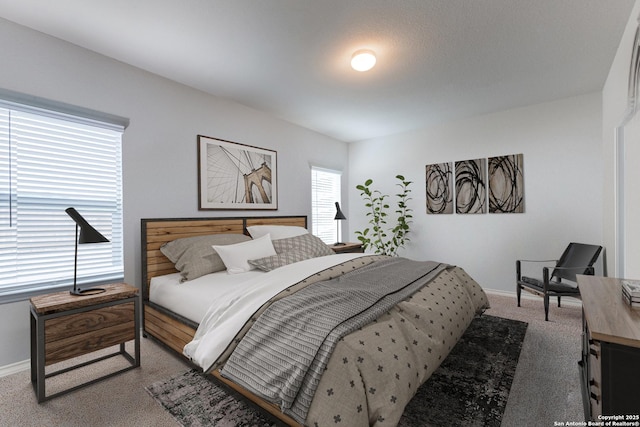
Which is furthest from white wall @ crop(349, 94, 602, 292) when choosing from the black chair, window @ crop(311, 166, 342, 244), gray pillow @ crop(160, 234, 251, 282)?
gray pillow @ crop(160, 234, 251, 282)

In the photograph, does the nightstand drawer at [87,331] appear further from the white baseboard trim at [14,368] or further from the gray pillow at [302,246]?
the gray pillow at [302,246]

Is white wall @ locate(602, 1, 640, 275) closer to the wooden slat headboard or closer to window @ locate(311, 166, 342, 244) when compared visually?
window @ locate(311, 166, 342, 244)

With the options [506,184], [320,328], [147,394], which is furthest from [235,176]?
[506,184]

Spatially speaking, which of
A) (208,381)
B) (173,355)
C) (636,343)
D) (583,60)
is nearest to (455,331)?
(636,343)

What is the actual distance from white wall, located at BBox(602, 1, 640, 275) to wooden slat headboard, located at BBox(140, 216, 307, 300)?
3708 millimetres

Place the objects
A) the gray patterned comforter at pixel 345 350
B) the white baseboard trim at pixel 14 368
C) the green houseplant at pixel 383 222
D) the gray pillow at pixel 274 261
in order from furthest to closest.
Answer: the green houseplant at pixel 383 222 < the gray pillow at pixel 274 261 < the white baseboard trim at pixel 14 368 < the gray patterned comforter at pixel 345 350

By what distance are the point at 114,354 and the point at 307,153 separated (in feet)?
11.5

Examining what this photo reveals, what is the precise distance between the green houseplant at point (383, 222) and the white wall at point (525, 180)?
0.48 feet

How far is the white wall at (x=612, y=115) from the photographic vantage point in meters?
2.25

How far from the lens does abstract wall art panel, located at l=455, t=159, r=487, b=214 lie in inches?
167

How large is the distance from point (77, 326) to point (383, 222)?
4.33 metres

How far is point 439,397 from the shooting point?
1832 mm

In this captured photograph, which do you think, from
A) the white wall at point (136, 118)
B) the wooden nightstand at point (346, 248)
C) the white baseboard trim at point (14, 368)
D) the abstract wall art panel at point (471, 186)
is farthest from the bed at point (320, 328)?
the abstract wall art panel at point (471, 186)

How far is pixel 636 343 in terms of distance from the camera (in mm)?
969
